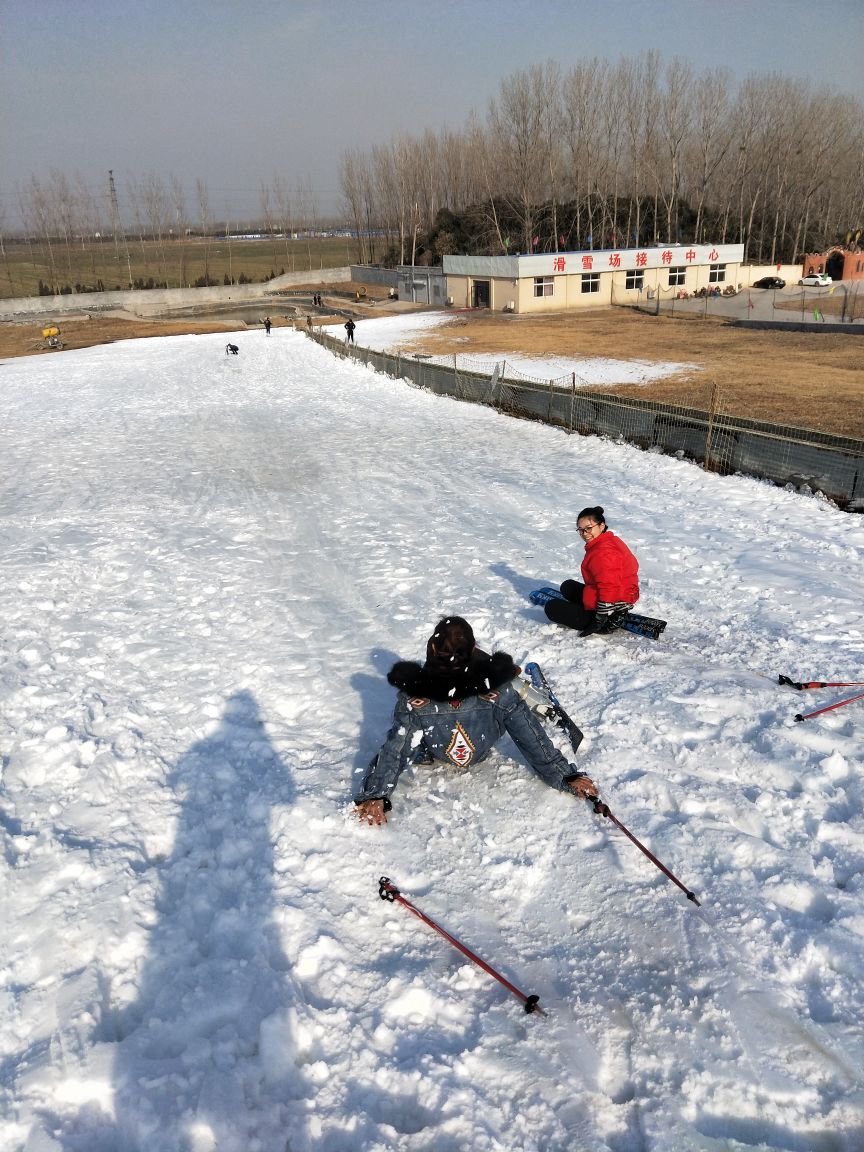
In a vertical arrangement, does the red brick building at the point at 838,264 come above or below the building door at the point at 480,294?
above

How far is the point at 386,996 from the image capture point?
3.43 m

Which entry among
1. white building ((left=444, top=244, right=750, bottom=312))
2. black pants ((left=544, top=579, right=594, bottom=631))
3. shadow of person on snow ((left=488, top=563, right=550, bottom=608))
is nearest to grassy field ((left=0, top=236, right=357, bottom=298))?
white building ((left=444, top=244, right=750, bottom=312))

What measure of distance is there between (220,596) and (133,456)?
27.2 ft

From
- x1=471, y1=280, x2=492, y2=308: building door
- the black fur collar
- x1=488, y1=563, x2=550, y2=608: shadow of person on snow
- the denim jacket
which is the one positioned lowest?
x1=488, y1=563, x2=550, y2=608: shadow of person on snow

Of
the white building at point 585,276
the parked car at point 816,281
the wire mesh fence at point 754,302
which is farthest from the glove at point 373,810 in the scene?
the parked car at point 816,281

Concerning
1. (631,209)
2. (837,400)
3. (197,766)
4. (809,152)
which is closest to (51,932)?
(197,766)

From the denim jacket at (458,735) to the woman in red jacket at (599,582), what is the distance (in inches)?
88.0

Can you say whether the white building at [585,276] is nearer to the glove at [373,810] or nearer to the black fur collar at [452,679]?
the black fur collar at [452,679]

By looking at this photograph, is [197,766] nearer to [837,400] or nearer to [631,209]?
[837,400]

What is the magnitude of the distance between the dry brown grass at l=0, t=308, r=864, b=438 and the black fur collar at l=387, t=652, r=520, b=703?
13988mm

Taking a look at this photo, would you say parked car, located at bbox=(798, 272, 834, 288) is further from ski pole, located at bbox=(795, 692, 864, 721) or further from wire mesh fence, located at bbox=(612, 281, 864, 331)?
ski pole, located at bbox=(795, 692, 864, 721)

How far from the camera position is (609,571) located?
6496 mm

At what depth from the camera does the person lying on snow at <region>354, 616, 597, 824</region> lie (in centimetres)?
426

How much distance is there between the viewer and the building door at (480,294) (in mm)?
52094
